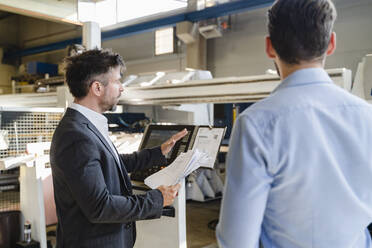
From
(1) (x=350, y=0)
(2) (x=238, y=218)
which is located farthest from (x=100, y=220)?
(1) (x=350, y=0)

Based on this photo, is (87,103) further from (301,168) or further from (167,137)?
(301,168)

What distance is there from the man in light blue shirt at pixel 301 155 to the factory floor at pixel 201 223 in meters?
2.51

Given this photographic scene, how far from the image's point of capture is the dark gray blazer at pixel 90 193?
→ 128 centimetres

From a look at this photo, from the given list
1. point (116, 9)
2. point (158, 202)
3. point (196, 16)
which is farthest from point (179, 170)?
point (196, 16)

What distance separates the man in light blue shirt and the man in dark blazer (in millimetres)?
664

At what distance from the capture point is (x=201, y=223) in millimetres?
3973

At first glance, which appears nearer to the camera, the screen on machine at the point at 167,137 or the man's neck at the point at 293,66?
the man's neck at the point at 293,66

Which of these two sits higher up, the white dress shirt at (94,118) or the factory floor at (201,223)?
the white dress shirt at (94,118)

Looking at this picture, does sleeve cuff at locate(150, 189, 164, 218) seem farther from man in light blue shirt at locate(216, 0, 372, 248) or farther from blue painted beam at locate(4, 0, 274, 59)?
blue painted beam at locate(4, 0, 274, 59)

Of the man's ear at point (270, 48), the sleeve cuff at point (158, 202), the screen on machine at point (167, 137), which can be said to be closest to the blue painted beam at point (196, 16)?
the screen on machine at point (167, 137)

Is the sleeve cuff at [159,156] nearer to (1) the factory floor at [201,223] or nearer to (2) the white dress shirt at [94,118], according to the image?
(2) the white dress shirt at [94,118]

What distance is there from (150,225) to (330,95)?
5.02 ft

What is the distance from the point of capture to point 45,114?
2629 millimetres

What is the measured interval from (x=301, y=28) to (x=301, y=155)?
26 cm
